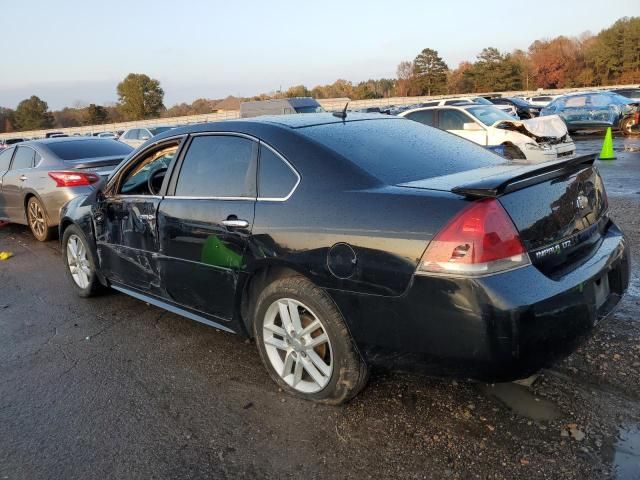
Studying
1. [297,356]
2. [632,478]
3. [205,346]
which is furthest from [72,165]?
[632,478]

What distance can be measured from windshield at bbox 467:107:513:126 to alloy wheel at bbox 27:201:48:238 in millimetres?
8849

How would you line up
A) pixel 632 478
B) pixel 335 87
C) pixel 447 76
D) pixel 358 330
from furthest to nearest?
pixel 335 87 → pixel 447 76 → pixel 358 330 → pixel 632 478

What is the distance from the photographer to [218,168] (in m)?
3.67

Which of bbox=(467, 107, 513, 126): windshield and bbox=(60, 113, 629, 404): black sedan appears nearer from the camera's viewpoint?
bbox=(60, 113, 629, 404): black sedan

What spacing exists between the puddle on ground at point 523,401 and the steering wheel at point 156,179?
282cm

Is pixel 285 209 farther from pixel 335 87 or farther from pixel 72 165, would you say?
pixel 335 87

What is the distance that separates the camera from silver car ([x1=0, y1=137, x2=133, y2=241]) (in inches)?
301

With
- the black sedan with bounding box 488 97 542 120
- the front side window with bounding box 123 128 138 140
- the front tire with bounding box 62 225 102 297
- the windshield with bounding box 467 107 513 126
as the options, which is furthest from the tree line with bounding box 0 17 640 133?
the front tire with bounding box 62 225 102 297

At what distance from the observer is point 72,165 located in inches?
305

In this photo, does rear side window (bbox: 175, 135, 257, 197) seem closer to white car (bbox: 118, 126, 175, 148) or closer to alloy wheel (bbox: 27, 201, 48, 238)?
alloy wheel (bbox: 27, 201, 48, 238)

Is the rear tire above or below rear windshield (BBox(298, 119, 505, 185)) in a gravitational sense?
below

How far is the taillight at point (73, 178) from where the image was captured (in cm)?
760

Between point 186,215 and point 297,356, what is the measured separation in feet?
4.09

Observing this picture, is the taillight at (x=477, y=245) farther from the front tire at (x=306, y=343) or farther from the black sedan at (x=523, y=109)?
the black sedan at (x=523, y=109)
